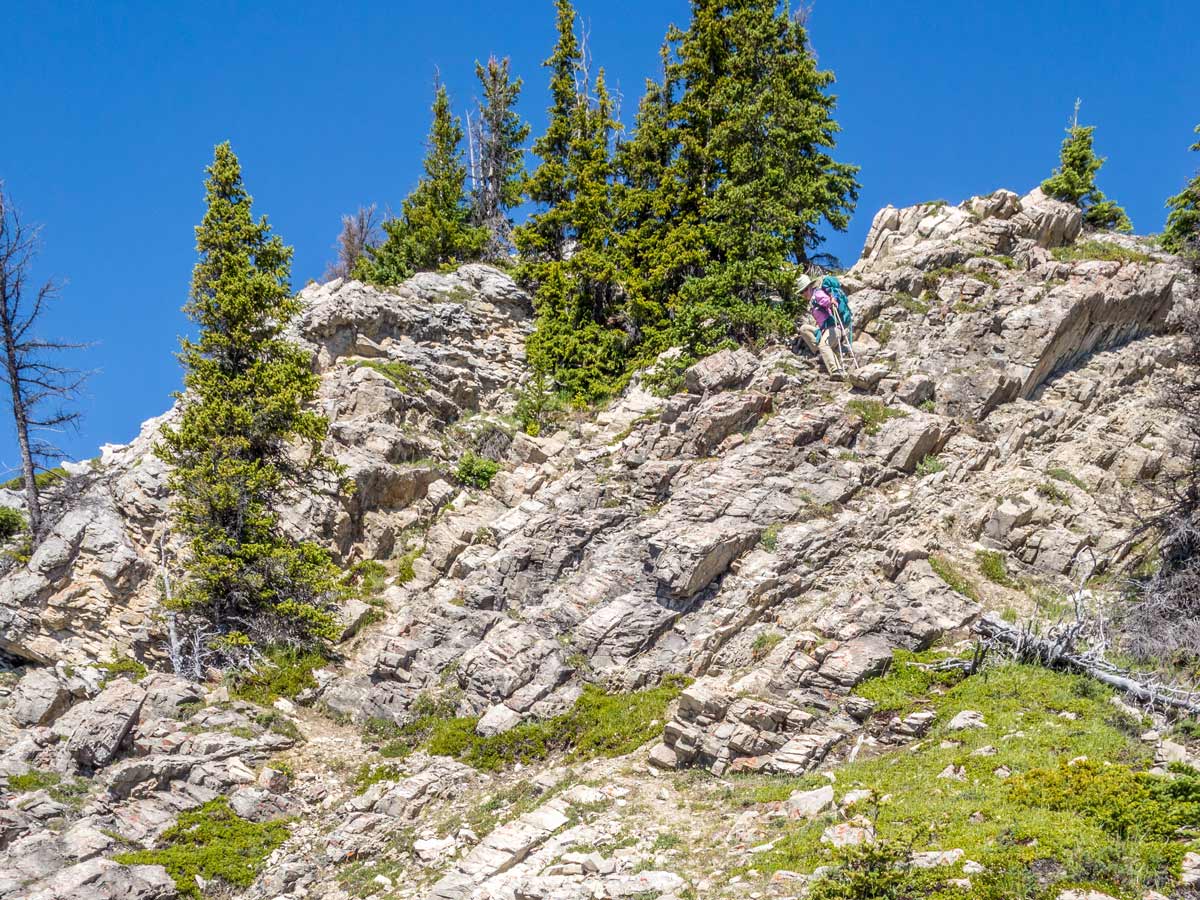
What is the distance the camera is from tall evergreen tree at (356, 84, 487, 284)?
38.2 m

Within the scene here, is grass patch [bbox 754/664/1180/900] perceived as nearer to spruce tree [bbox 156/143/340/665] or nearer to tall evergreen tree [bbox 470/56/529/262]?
spruce tree [bbox 156/143/340/665]

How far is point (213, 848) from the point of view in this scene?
1525 centimetres

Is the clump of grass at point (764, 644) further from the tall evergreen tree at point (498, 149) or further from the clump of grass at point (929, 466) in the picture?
the tall evergreen tree at point (498, 149)

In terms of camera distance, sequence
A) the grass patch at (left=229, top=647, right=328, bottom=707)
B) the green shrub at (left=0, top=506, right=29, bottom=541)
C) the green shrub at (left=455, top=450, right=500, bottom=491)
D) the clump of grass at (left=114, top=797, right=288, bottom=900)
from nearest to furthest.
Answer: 1. the clump of grass at (left=114, top=797, right=288, bottom=900)
2. the grass patch at (left=229, top=647, right=328, bottom=707)
3. the green shrub at (left=0, top=506, right=29, bottom=541)
4. the green shrub at (left=455, top=450, right=500, bottom=491)

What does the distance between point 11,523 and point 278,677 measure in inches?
461

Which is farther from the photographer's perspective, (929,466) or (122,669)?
(929,466)

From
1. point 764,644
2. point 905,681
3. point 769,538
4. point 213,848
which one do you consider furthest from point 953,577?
point 213,848

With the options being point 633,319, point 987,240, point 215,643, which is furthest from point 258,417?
point 987,240

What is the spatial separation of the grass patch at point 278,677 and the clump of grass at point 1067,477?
18764 millimetres

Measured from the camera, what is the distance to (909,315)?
2675 cm

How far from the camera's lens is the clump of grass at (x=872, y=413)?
906 inches

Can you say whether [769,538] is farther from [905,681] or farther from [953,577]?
[905,681]

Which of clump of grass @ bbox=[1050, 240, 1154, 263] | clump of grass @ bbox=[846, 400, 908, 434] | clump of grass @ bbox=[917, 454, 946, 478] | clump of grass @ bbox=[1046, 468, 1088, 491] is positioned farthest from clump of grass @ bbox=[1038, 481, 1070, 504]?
clump of grass @ bbox=[1050, 240, 1154, 263]

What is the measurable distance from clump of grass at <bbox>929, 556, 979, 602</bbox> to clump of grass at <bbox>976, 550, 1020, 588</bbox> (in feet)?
1.81
